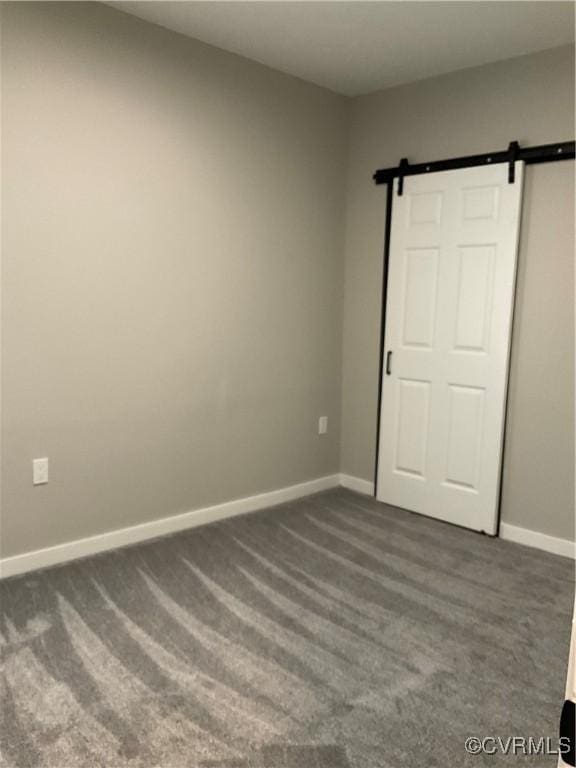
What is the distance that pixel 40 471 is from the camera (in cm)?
287

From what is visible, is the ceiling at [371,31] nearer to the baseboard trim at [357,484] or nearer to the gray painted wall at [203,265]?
the gray painted wall at [203,265]

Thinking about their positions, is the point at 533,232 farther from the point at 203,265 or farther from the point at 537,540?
the point at 203,265

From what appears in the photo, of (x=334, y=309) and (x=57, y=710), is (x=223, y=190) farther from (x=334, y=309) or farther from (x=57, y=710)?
(x=57, y=710)

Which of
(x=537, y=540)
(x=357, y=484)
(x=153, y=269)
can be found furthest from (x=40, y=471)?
(x=537, y=540)

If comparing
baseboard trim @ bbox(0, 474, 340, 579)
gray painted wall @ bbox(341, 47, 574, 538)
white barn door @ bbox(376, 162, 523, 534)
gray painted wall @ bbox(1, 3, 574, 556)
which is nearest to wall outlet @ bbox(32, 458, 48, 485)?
gray painted wall @ bbox(1, 3, 574, 556)

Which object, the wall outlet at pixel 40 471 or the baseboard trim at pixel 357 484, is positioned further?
the baseboard trim at pixel 357 484

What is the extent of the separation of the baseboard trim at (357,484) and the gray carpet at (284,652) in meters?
0.74

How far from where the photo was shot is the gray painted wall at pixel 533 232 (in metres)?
3.17

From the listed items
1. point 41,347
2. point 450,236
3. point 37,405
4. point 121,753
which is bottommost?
point 121,753

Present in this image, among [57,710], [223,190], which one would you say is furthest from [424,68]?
[57,710]

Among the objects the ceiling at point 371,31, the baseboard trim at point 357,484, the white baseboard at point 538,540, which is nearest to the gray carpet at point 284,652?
the white baseboard at point 538,540

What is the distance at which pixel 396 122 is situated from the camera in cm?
382

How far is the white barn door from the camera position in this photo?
3.39m

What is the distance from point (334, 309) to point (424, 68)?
1505mm
